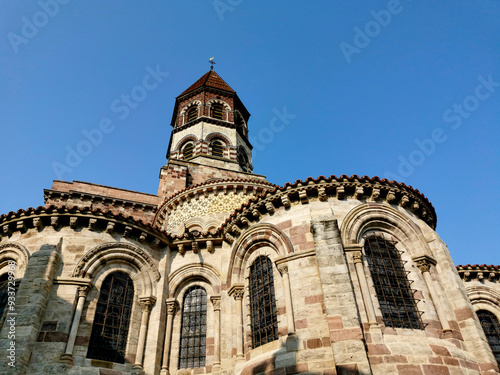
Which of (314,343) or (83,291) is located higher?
(83,291)

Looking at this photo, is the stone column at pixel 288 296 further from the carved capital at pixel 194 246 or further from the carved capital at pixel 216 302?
the carved capital at pixel 194 246

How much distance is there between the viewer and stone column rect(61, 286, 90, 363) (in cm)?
979

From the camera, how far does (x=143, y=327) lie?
36.9ft

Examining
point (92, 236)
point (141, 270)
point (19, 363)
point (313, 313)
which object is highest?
point (92, 236)

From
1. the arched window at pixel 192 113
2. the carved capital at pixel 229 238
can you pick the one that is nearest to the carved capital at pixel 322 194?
the carved capital at pixel 229 238

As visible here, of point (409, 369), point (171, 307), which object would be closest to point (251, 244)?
point (171, 307)

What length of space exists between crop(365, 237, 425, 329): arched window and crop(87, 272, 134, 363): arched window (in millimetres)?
7282

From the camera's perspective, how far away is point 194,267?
12.8m

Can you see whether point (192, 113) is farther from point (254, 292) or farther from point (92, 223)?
point (254, 292)

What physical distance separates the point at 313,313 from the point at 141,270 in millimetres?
5737

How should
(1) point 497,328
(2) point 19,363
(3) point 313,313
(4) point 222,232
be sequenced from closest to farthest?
(2) point 19,363, (3) point 313,313, (4) point 222,232, (1) point 497,328

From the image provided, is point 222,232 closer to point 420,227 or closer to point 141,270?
point 141,270

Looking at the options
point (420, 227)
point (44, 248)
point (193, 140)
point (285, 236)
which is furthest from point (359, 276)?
point (193, 140)

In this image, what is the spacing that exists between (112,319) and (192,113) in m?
21.9
